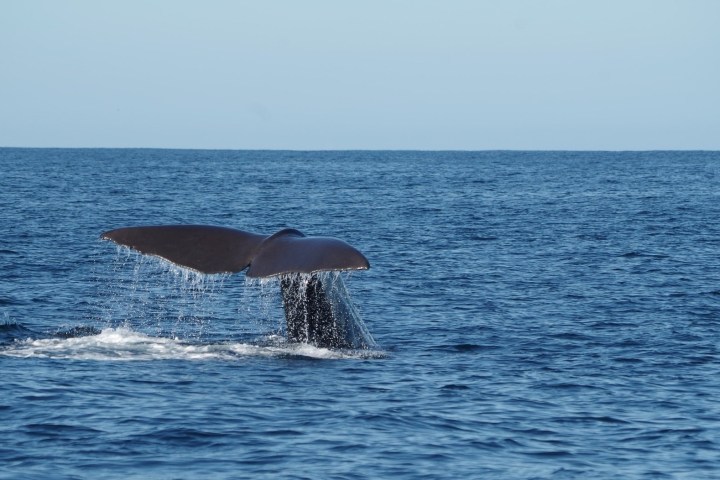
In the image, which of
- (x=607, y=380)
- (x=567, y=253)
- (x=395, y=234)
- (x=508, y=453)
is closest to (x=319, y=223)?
(x=395, y=234)

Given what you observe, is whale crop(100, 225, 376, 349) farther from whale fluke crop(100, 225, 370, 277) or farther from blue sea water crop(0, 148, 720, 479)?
blue sea water crop(0, 148, 720, 479)

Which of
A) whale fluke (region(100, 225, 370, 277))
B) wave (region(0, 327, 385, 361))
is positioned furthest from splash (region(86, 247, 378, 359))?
whale fluke (region(100, 225, 370, 277))

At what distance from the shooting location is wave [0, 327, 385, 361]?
14352 millimetres

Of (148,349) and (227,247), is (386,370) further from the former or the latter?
(148,349)

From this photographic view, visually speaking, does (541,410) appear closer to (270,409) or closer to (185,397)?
(270,409)

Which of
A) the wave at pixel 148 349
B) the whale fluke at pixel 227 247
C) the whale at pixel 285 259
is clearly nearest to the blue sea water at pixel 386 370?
the wave at pixel 148 349

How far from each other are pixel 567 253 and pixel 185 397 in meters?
19.9

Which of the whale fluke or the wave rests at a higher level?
the whale fluke

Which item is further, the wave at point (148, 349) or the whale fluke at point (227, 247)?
the wave at point (148, 349)

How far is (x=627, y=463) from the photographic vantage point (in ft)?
34.6

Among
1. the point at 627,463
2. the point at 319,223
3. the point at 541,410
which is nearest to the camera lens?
the point at 627,463

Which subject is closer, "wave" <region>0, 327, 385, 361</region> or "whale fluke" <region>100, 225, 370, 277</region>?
"whale fluke" <region>100, 225, 370, 277</region>

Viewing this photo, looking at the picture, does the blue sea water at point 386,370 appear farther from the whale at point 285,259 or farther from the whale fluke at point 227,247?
the whale fluke at point 227,247

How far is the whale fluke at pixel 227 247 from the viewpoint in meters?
11.3
